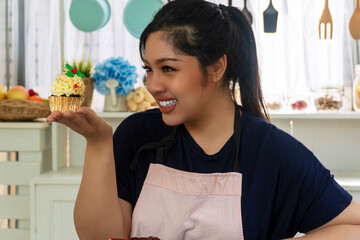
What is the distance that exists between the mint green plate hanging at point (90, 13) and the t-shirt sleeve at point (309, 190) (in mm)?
1339

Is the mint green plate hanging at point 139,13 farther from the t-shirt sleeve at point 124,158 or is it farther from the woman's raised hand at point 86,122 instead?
the woman's raised hand at point 86,122

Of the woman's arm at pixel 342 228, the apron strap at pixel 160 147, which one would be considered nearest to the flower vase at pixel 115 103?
the apron strap at pixel 160 147

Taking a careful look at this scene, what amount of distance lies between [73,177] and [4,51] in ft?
3.66

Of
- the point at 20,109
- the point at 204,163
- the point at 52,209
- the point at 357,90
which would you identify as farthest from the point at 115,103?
the point at 204,163

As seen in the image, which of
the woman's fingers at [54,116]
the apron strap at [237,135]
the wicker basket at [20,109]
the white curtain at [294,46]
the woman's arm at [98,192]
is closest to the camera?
the woman's fingers at [54,116]

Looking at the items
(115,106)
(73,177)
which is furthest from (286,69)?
(73,177)

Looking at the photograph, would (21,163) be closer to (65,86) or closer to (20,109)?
(20,109)

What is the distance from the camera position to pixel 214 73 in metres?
1.24

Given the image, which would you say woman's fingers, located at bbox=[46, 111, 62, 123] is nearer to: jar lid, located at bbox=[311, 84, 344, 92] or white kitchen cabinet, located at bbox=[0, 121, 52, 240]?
white kitchen cabinet, located at bbox=[0, 121, 52, 240]

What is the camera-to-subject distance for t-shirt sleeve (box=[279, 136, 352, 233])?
1200mm

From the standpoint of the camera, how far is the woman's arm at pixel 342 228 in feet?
3.77

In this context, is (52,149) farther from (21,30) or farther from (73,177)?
(21,30)

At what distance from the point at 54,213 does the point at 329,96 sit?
1353mm

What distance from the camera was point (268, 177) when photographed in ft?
4.06
